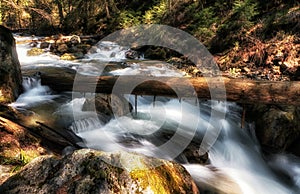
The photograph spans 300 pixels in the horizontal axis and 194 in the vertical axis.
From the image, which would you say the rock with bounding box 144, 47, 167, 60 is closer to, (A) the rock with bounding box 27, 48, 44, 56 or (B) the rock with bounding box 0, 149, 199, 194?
(A) the rock with bounding box 27, 48, 44, 56

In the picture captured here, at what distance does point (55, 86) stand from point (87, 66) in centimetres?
644

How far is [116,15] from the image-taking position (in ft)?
84.5

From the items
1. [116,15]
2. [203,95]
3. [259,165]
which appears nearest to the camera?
[203,95]

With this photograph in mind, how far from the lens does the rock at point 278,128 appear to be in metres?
7.05

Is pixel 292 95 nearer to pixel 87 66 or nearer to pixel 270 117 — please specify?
pixel 270 117

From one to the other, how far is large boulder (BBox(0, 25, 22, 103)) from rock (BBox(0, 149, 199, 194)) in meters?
3.92

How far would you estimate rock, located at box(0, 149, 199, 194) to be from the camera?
2.85 metres

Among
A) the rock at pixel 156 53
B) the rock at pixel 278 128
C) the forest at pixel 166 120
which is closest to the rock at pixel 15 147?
the forest at pixel 166 120

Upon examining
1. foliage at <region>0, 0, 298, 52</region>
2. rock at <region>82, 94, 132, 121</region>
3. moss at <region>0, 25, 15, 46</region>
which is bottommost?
rock at <region>82, 94, 132, 121</region>

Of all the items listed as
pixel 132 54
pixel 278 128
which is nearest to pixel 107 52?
pixel 132 54

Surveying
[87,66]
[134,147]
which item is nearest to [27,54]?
[87,66]

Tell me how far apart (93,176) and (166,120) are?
5136 mm

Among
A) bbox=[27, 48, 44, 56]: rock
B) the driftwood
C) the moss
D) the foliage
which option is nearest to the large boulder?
the moss

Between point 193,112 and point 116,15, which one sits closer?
point 193,112
